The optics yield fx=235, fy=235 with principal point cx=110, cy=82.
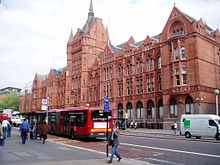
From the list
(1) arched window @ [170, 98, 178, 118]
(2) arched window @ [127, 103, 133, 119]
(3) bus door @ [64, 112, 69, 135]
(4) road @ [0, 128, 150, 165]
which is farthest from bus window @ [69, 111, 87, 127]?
(2) arched window @ [127, 103, 133, 119]

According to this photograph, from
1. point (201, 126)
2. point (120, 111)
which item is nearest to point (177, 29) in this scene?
point (201, 126)

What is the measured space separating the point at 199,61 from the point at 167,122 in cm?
1162

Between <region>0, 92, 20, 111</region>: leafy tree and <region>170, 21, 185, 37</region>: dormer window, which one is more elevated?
<region>170, 21, 185, 37</region>: dormer window

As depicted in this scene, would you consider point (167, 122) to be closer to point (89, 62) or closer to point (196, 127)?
point (196, 127)

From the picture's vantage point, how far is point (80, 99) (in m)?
66.5

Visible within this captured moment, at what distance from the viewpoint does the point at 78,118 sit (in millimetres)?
23328

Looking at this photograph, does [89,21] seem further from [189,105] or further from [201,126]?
[201,126]

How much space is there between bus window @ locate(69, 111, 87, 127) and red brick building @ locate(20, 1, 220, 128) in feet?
68.8

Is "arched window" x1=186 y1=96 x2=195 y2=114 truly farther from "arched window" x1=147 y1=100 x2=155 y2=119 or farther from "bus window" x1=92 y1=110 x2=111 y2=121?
"bus window" x1=92 y1=110 x2=111 y2=121

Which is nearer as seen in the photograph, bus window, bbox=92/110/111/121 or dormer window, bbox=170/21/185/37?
bus window, bbox=92/110/111/121

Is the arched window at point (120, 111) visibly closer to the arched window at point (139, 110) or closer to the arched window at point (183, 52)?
the arched window at point (139, 110)

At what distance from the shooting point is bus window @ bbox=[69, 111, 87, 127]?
73.4 feet

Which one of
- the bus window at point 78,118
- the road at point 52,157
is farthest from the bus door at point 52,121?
the road at point 52,157

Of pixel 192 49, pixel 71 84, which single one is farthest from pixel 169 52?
pixel 71 84
